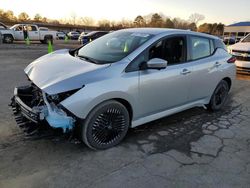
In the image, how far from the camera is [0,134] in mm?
3816

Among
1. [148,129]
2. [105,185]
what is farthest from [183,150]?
[105,185]

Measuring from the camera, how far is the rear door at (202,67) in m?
4.47

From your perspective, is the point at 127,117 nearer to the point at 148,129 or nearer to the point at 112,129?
the point at 112,129

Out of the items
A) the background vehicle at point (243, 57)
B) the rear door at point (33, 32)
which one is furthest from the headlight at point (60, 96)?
the rear door at point (33, 32)

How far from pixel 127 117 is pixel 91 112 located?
0.65m

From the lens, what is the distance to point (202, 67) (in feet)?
15.0

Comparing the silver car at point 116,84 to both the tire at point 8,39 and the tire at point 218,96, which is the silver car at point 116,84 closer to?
the tire at point 218,96

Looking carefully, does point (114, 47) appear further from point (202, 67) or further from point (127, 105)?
point (202, 67)

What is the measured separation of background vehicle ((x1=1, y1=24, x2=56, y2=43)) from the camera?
2139cm

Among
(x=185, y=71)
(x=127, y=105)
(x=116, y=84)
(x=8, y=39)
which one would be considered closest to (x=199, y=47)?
(x=185, y=71)

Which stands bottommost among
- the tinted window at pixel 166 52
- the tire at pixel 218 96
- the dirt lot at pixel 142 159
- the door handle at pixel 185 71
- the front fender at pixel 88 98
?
the dirt lot at pixel 142 159

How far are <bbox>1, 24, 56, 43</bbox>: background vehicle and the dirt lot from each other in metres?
19.3

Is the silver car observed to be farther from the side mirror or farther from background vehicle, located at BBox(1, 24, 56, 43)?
background vehicle, located at BBox(1, 24, 56, 43)

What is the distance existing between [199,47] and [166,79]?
125 centimetres
